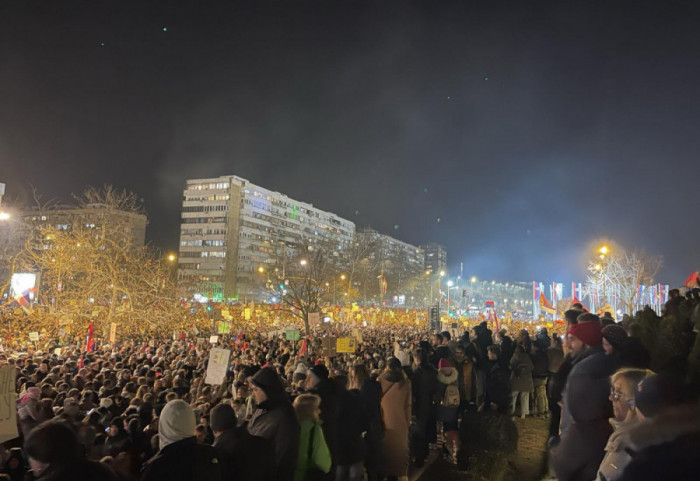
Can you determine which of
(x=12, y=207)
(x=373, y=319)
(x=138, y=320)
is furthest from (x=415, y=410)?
(x=373, y=319)

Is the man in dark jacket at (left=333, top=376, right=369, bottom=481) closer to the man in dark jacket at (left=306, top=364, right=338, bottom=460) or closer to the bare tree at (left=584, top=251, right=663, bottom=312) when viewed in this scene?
the man in dark jacket at (left=306, top=364, right=338, bottom=460)

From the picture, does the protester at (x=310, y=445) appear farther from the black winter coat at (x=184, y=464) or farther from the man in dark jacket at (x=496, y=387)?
the man in dark jacket at (x=496, y=387)

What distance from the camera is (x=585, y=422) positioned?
3.96 m

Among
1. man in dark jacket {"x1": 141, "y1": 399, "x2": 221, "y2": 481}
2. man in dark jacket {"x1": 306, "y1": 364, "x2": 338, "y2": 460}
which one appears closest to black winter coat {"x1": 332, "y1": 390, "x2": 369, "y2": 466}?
man in dark jacket {"x1": 306, "y1": 364, "x2": 338, "y2": 460}

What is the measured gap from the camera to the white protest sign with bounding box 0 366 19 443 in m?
4.40

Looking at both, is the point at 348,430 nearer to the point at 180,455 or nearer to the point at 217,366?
the point at 180,455

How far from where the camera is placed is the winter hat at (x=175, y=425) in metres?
3.20

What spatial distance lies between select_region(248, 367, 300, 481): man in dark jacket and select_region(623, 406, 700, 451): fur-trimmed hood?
2.66m

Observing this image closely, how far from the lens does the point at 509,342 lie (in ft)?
36.9

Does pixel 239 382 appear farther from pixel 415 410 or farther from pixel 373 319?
pixel 373 319

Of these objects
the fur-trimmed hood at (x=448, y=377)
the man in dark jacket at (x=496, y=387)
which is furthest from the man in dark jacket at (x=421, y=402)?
the man in dark jacket at (x=496, y=387)

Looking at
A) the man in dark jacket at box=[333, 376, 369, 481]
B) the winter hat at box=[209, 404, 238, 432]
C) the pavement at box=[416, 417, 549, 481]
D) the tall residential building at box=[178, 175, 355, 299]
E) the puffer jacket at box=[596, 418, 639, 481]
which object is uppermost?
the tall residential building at box=[178, 175, 355, 299]

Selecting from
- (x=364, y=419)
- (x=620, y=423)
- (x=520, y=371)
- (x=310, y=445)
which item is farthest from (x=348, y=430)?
(x=520, y=371)

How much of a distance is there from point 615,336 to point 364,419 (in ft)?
9.25
